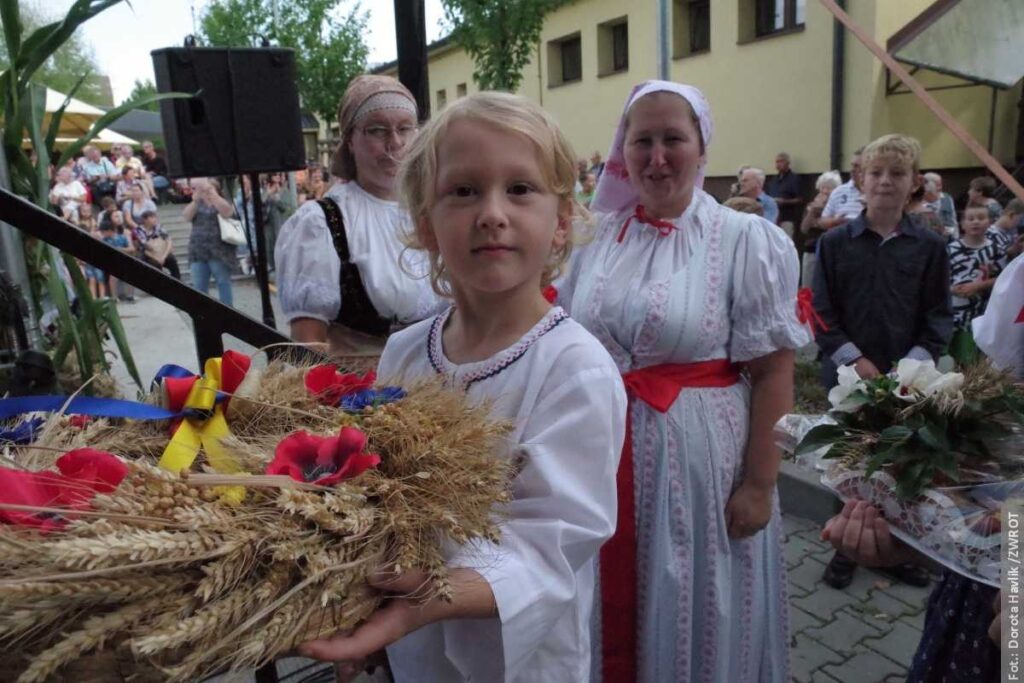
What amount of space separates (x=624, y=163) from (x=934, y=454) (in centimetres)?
119

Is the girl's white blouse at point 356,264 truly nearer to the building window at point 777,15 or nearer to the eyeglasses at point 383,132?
the eyeglasses at point 383,132

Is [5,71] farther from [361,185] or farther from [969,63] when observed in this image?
[969,63]

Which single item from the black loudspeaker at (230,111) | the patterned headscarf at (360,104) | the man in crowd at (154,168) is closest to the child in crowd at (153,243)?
the black loudspeaker at (230,111)

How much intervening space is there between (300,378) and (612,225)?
4.31 feet

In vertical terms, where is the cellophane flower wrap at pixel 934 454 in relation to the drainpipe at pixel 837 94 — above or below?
below

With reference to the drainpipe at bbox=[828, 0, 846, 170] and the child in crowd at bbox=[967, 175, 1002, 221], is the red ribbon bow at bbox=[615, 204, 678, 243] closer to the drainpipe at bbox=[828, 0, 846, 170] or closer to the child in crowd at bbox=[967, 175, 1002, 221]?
the child in crowd at bbox=[967, 175, 1002, 221]

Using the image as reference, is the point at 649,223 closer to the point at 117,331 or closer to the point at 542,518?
the point at 542,518

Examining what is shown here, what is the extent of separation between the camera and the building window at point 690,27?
14211 mm

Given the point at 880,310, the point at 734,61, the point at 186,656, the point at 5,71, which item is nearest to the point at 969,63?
the point at 734,61

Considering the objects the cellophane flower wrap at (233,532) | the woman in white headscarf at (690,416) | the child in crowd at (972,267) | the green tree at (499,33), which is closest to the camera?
the cellophane flower wrap at (233,532)

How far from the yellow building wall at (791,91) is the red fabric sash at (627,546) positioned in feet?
25.6

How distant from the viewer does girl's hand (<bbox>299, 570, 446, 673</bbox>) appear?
2.65 ft

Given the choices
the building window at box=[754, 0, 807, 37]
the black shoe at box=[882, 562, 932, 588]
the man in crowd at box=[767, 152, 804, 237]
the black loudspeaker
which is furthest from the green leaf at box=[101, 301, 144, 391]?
A: the building window at box=[754, 0, 807, 37]

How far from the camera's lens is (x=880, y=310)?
335 centimetres
